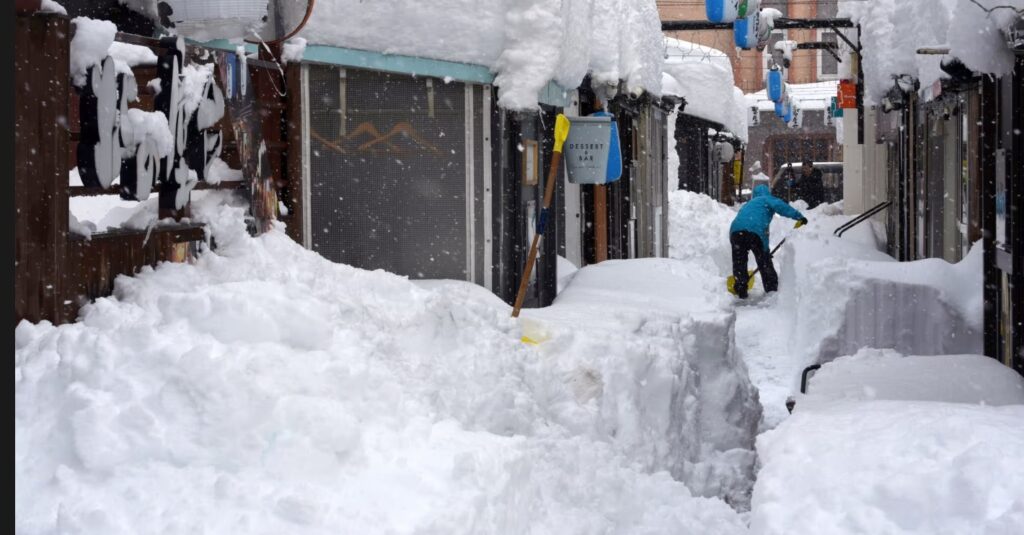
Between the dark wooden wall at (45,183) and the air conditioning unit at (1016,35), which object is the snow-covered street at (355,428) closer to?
the dark wooden wall at (45,183)

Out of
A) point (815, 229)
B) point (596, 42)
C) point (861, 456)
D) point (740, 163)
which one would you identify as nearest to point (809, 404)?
point (861, 456)

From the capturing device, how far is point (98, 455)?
432 cm

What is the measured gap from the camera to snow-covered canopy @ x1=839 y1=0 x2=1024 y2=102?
7312 mm

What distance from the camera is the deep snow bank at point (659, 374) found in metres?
8.13

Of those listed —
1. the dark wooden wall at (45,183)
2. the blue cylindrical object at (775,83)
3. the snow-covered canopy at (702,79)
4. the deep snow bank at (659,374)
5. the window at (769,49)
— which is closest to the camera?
the dark wooden wall at (45,183)

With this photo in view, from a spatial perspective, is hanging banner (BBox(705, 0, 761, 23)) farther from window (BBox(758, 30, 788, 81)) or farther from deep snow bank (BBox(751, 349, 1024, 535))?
window (BBox(758, 30, 788, 81))

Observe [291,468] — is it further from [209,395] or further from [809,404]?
[809,404]

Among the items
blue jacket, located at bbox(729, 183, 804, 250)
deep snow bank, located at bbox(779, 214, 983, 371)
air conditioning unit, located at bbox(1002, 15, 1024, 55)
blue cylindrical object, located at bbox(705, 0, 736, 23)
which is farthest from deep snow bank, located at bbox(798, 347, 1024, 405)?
blue jacket, located at bbox(729, 183, 804, 250)

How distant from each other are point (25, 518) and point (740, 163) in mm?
36338

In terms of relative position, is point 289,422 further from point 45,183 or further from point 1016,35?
point 1016,35

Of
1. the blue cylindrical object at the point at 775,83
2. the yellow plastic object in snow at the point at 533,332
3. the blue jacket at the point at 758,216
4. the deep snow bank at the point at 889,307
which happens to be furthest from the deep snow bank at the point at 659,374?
the blue cylindrical object at the point at 775,83

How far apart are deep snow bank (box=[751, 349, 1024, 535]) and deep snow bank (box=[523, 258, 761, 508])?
2236mm

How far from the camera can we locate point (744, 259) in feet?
60.1

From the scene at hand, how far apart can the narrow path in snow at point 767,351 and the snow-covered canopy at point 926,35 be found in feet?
11.2
